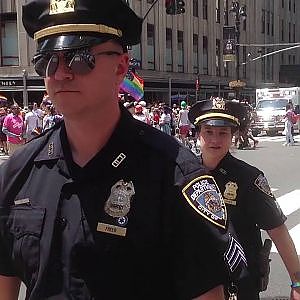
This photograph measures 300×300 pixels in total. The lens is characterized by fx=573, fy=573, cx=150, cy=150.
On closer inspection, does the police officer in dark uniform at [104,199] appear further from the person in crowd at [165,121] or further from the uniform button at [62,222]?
the person in crowd at [165,121]

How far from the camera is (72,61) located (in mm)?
1726

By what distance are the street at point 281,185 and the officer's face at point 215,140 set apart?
3.84 feet

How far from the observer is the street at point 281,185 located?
18.1 feet

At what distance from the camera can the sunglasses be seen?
172cm

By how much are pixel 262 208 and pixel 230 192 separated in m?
0.19

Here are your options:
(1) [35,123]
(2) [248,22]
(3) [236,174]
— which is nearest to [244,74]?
(2) [248,22]

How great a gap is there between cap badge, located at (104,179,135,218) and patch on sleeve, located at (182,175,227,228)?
6.5 inches

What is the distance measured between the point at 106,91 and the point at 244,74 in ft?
178

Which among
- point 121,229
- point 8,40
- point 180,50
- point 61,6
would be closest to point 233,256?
point 121,229

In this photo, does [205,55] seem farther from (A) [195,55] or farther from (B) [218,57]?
(B) [218,57]

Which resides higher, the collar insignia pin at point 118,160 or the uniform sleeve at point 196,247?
the collar insignia pin at point 118,160

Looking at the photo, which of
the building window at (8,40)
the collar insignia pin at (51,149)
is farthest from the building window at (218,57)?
the collar insignia pin at (51,149)

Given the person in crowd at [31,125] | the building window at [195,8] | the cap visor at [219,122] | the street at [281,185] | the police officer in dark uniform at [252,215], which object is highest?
the building window at [195,8]

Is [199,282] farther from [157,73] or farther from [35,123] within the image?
[157,73]
